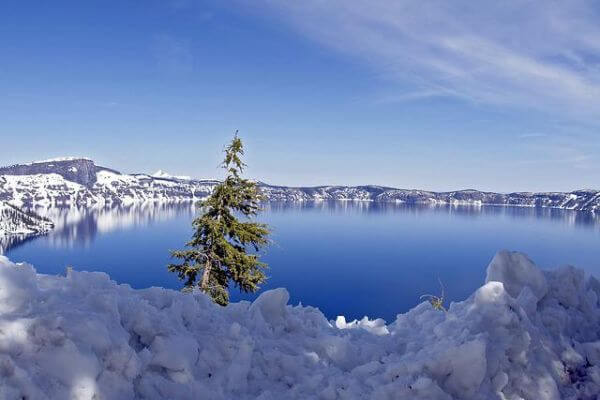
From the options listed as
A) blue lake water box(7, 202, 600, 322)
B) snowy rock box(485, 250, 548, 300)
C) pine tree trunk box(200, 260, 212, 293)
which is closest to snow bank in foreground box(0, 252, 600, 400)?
snowy rock box(485, 250, 548, 300)

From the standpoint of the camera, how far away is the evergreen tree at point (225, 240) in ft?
70.0

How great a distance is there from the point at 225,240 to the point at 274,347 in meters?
13.3

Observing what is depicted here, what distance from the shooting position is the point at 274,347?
838 centimetres

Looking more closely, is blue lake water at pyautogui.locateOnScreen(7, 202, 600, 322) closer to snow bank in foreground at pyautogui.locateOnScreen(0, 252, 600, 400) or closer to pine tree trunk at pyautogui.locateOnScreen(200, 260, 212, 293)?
pine tree trunk at pyautogui.locateOnScreen(200, 260, 212, 293)

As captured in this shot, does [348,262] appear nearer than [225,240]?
No

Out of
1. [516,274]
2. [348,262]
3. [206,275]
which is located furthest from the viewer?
[348,262]

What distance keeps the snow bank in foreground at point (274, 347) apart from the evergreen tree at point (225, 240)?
39.5 ft

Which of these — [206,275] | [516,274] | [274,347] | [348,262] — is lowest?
[348,262]

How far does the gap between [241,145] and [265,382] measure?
55.8 ft

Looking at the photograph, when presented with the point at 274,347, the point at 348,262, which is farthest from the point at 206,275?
the point at 348,262

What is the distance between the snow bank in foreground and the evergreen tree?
12.0 meters

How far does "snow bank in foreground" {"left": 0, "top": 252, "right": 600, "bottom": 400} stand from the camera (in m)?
5.54

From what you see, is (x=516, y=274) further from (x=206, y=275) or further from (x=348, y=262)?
(x=348, y=262)

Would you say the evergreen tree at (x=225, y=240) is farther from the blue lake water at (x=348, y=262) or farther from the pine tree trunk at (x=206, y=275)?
the blue lake water at (x=348, y=262)
